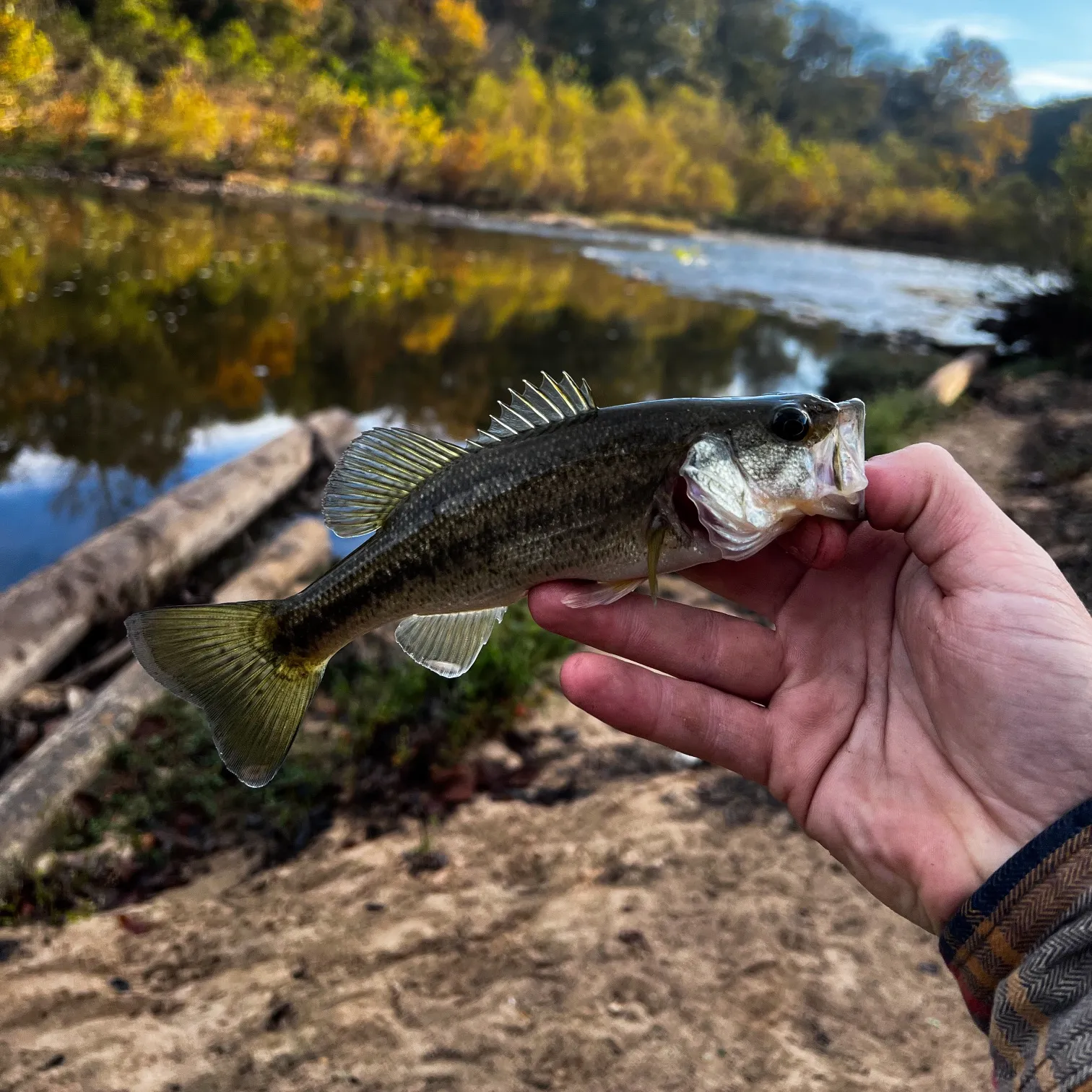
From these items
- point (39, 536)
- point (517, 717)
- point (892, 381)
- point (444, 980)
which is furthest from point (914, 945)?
point (892, 381)

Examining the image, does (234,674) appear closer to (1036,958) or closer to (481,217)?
(1036,958)

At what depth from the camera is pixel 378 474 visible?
272 cm

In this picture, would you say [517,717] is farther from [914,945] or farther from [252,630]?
[252,630]

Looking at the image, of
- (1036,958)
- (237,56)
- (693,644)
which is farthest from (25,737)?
(237,56)

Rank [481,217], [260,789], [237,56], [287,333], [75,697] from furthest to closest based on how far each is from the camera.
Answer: [481,217], [237,56], [287,333], [75,697], [260,789]

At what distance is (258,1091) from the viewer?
2.92 meters

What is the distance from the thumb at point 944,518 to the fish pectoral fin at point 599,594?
0.75 m

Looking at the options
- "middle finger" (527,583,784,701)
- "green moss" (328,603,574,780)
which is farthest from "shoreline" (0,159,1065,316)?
"middle finger" (527,583,784,701)

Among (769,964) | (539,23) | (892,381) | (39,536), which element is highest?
(539,23)

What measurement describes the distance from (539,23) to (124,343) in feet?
371

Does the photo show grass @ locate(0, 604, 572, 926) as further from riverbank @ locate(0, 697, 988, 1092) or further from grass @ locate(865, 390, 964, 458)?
grass @ locate(865, 390, 964, 458)

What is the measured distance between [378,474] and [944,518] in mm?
1746

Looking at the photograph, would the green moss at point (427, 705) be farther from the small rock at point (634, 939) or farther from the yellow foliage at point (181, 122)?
the yellow foliage at point (181, 122)

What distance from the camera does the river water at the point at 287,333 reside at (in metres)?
10.4
